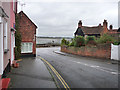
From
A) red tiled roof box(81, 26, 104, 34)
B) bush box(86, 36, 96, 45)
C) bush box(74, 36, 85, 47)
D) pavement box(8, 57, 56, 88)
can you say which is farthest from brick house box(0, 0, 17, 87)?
red tiled roof box(81, 26, 104, 34)

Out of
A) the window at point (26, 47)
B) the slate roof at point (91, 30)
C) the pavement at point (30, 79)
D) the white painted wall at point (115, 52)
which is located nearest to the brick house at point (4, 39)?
the pavement at point (30, 79)

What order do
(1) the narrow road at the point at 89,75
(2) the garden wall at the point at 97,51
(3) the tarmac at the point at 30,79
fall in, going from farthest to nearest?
(2) the garden wall at the point at 97,51 → (1) the narrow road at the point at 89,75 → (3) the tarmac at the point at 30,79

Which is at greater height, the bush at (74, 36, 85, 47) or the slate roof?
the slate roof

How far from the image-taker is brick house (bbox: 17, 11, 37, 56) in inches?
611

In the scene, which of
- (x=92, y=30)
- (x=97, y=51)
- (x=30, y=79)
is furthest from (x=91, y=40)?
(x=92, y=30)

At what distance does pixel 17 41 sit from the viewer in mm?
13000

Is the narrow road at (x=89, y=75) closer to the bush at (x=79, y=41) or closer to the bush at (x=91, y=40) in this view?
the bush at (x=91, y=40)

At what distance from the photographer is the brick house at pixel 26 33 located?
1553cm

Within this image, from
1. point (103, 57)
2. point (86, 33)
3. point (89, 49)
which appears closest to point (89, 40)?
point (89, 49)

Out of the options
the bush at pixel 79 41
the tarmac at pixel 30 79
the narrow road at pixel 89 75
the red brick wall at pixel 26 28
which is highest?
the red brick wall at pixel 26 28

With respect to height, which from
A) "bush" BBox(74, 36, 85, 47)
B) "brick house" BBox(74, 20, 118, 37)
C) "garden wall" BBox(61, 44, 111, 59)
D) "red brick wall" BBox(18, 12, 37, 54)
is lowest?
"garden wall" BBox(61, 44, 111, 59)

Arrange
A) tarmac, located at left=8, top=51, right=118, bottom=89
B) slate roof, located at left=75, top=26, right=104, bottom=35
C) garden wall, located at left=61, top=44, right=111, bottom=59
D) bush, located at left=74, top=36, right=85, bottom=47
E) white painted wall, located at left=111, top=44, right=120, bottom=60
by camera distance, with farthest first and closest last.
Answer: slate roof, located at left=75, top=26, right=104, bottom=35, bush, located at left=74, top=36, right=85, bottom=47, garden wall, located at left=61, top=44, right=111, bottom=59, white painted wall, located at left=111, top=44, right=120, bottom=60, tarmac, located at left=8, top=51, right=118, bottom=89

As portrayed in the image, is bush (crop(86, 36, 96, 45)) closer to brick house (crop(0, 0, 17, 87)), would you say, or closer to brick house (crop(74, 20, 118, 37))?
brick house (crop(0, 0, 17, 87))

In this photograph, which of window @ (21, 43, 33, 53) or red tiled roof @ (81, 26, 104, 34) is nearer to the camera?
window @ (21, 43, 33, 53)
